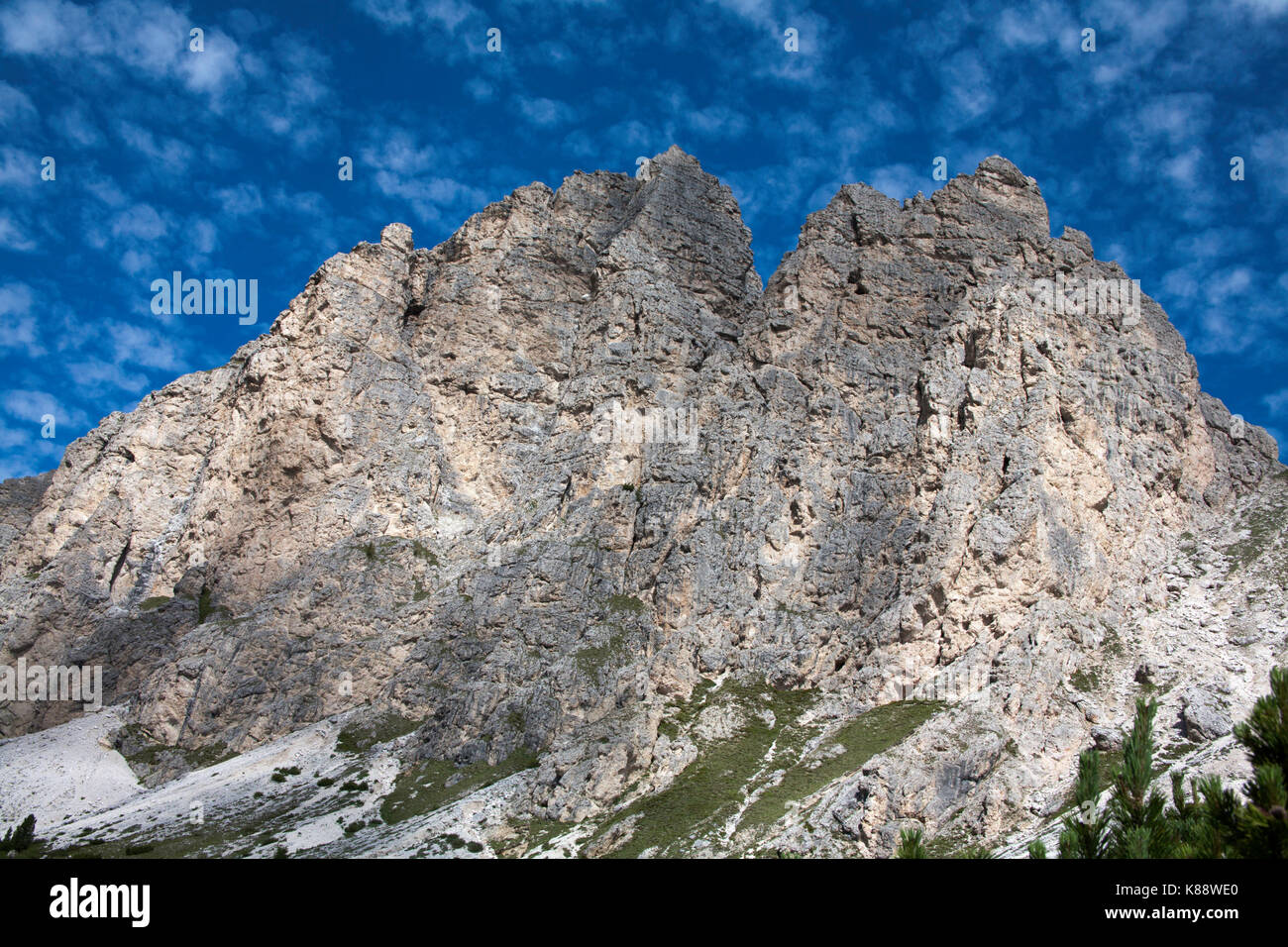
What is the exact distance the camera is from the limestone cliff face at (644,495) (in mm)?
60344

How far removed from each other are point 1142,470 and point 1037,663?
83.0ft

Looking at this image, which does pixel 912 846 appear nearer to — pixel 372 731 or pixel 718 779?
pixel 718 779

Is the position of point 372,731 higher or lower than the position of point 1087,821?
lower

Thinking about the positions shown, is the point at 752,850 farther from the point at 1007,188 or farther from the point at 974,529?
the point at 1007,188

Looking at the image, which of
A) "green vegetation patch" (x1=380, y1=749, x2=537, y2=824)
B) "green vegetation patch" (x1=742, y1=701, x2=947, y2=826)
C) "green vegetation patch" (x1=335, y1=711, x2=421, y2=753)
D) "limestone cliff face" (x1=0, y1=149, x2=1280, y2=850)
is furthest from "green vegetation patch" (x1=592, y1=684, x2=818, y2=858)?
"green vegetation patch" (x1=335, y1=711, x2=421, y2=753)

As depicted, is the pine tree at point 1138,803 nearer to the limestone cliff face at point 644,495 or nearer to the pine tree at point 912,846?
the pine tree at point 912,846

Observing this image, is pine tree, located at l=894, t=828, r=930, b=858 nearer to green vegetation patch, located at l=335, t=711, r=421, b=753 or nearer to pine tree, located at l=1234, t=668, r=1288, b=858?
pine tree, located at l=1234, t=668, r=1288, b=858

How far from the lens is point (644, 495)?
8144 centimetres

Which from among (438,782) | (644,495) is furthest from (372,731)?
(644,495)

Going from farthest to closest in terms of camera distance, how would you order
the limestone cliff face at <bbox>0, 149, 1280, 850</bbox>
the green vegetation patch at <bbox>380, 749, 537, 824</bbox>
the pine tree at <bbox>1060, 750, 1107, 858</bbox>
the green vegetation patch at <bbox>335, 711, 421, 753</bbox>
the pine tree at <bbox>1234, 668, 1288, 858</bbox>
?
the green vegetation patch at <bbox>335, 711, 421, 753</bbox> < the limestone cliff face at <bbox>0, 149, 1280, 850</bbox> < the green vegetation patch at <bbox>380, 749, 537, 824</bbox> < the pine tree at <bbox>1060, 750, 1107, 858</bbox> < the pine tree at <bbox>1234, 668, 1288, 858</bbox>

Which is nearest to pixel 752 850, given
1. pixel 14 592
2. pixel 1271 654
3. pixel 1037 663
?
pixel 1037 663

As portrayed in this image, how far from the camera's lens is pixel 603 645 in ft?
232

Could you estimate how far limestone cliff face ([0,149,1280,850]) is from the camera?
60.3 m

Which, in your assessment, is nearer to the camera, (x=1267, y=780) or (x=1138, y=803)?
(x=1267, y=780)
